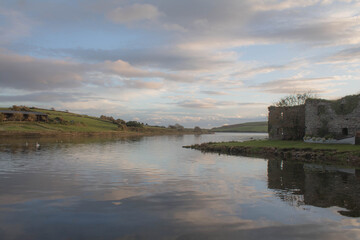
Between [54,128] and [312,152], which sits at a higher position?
[54,128]

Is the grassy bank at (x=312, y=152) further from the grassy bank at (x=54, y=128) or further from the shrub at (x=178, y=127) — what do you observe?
the shrub at (x=178, y=127)

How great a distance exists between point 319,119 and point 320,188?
29252mm

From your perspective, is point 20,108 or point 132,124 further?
point 132,124

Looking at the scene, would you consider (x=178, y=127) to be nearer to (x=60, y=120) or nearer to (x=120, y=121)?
(x=120, y=121)

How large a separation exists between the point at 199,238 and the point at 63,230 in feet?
14.6

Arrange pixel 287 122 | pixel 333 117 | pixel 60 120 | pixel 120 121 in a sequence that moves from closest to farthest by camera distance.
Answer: pixel 333 117, pixel 287 122, pixel 60 120, pixel 120 121

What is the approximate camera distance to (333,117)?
131 ft

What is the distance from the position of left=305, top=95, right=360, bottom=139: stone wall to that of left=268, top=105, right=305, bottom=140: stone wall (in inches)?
183

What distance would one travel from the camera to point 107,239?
26.6ft

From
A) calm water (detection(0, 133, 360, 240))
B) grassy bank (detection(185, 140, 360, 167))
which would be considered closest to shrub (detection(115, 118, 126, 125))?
grassy bank (detection(185, 140, 360, 167))

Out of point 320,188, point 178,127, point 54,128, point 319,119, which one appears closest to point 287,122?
point 319,119

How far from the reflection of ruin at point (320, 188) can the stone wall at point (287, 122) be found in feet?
86.5

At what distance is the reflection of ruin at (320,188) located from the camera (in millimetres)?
12461

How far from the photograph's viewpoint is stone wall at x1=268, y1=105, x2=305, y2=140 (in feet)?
156
